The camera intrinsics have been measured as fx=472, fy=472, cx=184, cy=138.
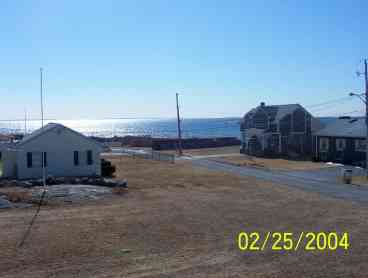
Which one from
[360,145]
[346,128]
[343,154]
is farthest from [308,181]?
[346,128]

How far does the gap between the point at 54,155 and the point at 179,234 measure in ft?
59.8

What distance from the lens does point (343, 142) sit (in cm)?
4450

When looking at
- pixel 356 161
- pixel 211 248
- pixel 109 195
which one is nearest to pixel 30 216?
A: pixel 109 195

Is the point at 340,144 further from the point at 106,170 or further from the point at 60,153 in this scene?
the point at 60,153

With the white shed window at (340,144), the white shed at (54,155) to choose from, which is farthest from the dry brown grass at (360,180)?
the white shed at (54,155)

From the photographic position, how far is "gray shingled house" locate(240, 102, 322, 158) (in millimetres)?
52688

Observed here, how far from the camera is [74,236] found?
15.7 metres

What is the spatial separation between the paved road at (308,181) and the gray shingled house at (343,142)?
9116 millimetres

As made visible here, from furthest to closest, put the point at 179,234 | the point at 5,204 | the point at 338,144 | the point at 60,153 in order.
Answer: the point at 338,144 → the point at 60,153 → the point at 5,204 → the point at 179,234

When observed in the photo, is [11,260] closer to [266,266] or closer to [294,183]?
[266,266]

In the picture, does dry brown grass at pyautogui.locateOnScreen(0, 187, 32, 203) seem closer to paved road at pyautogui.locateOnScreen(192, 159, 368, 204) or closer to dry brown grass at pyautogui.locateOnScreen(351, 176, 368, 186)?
→ paved road at pyautogui.locateOnScreen(192, 159, 368, 204)
